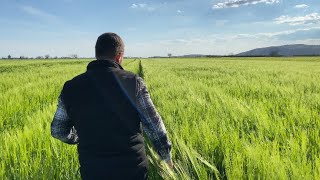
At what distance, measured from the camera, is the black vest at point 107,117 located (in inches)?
105

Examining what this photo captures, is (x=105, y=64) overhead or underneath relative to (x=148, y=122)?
overhead

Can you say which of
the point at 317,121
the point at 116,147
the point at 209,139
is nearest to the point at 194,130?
the point at 209,139

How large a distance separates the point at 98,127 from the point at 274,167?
125cm

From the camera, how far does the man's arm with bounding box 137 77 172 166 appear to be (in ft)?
8.99

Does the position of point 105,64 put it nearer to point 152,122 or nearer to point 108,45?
point 108,45

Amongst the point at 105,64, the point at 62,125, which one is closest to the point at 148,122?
the point at 105,64

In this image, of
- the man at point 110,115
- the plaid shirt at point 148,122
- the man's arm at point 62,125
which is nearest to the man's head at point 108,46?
the man at point 110,115

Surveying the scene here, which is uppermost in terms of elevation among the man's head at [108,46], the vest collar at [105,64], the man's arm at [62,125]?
the man's head at [108,46]

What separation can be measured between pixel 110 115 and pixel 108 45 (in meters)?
0.52

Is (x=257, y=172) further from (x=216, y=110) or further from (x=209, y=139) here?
(x=216, y=110)

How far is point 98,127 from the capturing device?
2689 mm

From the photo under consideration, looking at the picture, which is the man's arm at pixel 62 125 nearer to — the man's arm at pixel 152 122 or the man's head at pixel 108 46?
the man's head at pixel 108 46

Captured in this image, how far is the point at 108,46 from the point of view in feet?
8.94

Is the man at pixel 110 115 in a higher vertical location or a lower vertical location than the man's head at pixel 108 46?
lower
